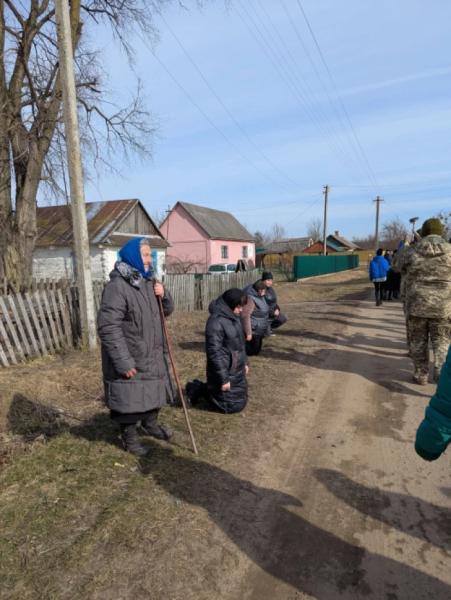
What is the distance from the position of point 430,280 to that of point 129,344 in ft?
12.1

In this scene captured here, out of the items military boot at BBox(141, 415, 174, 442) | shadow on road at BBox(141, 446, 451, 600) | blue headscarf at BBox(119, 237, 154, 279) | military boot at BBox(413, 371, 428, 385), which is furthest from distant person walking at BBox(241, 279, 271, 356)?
shadow on road at BBox(141, 446, 451, 600)

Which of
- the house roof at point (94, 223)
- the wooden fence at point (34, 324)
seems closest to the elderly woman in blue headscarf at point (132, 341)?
the wooden fence at point (34, 324)

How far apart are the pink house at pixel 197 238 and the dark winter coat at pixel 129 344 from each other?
3266cm

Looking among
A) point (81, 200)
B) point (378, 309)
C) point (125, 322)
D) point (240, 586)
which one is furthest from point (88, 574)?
point (378, 309)

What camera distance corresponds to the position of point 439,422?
2.06 m

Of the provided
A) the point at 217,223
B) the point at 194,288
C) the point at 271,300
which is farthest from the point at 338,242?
the point at 271,300

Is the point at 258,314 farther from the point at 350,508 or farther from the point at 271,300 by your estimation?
the point at 350,508

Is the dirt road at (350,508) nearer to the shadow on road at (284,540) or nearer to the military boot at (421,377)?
the shadow on road at (284,540)

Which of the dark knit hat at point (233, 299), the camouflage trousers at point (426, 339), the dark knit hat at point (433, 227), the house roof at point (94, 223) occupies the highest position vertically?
the house roof at point (94, 223)

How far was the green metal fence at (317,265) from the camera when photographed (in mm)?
30828

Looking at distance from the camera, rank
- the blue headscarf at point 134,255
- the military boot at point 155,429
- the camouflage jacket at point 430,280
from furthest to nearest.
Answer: the camouflage jacket at point 430,280 < the military boot at point 155,429 < the blue headscarf at point 134,255

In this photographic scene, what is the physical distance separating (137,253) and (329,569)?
2459 mm

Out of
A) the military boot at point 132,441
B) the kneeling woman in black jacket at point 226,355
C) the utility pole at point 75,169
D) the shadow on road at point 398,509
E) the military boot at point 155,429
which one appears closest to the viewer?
the shadow on road at point 398,509

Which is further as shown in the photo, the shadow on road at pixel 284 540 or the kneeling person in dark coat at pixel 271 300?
the kneeling person in dark coat at pixel 271 300
